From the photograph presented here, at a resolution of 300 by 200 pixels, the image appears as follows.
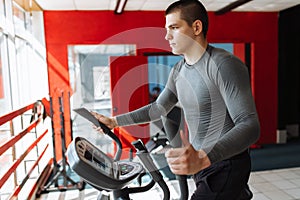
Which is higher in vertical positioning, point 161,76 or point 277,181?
point 161,76

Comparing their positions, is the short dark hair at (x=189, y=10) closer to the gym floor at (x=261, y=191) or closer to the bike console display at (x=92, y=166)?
the bike console display at (x=92, y=166)

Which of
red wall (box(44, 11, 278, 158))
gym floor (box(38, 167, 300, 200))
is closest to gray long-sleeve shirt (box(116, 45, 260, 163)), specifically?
gym floor (box(38, 167, 300, 200))

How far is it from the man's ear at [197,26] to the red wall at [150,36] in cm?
306

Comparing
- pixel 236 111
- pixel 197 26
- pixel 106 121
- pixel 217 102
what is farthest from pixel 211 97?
pixel 106 121

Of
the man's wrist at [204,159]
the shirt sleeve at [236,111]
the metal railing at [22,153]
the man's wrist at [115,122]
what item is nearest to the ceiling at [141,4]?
the metal railing at [22,153]

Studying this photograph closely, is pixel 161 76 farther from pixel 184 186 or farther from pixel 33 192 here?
pixel 184 186

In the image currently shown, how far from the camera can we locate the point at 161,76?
5.61m

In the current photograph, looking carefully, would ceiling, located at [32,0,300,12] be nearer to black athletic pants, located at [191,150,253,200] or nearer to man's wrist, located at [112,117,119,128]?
man's wrist, located at [112,117,119,128]

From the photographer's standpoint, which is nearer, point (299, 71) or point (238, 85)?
point (238, 85)

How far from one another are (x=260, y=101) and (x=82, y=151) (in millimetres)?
5018

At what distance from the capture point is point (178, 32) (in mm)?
1236

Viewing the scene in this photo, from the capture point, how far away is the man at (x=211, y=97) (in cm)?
106

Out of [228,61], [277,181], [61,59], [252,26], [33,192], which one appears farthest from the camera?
[252,26]

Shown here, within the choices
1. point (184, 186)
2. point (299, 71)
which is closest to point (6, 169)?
point (184, 186)
